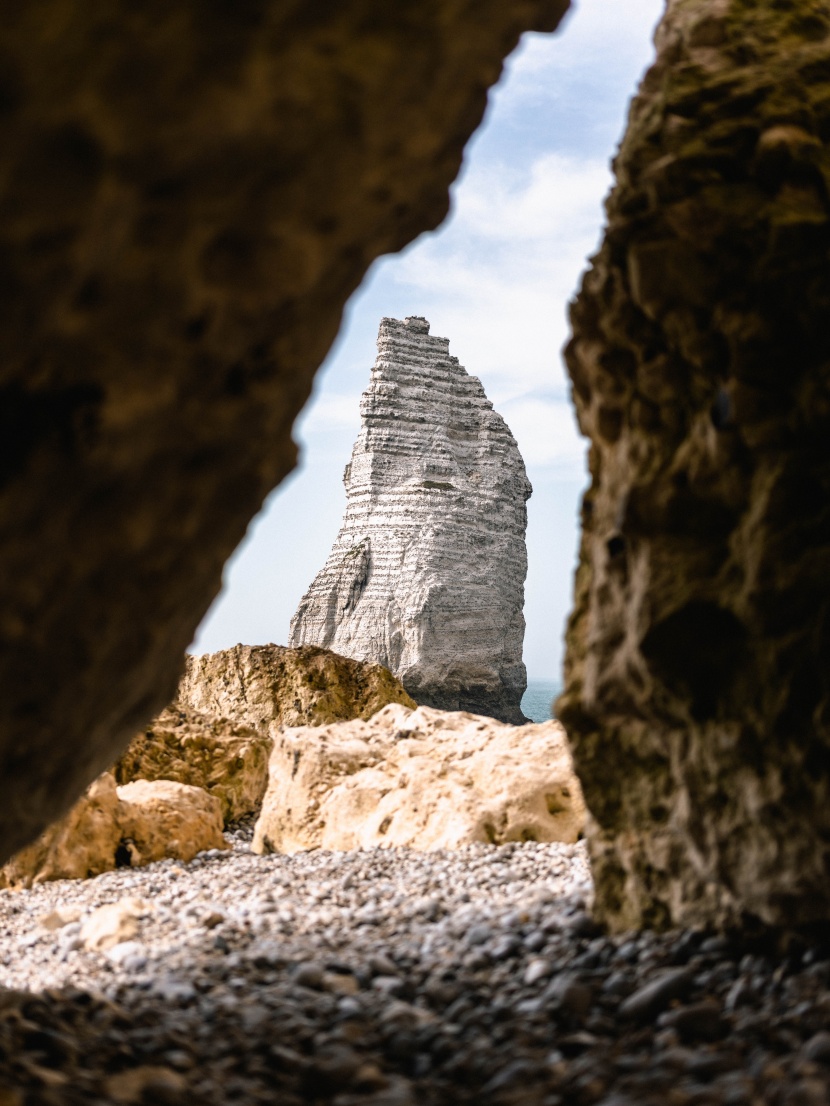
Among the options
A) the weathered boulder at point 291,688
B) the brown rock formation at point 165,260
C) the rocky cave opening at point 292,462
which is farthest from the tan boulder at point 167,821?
the brown rock formation at point 165,260

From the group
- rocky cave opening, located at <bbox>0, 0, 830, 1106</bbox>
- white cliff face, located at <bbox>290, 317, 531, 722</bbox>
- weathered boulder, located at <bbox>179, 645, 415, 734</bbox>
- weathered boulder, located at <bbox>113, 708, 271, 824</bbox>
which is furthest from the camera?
white cliff face, located at <bbox>290, 317, 531, 722</bbox>

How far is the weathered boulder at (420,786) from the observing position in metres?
5.72

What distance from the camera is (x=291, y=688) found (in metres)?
12.1

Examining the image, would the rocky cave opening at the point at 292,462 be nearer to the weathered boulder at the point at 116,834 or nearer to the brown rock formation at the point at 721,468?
the brown rock formation at the point at 721,468

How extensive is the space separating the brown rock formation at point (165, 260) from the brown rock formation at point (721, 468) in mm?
732

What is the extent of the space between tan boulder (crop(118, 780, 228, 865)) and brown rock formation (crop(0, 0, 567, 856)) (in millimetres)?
4411

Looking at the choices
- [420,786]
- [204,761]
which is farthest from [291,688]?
[420,786]

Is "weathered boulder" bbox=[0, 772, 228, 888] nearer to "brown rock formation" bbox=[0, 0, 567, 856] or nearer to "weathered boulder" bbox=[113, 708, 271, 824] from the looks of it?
"weathered boulder" bbox=[113, 708, 271, 824]

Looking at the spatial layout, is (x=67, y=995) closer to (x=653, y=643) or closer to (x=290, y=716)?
(x=653, y=643)

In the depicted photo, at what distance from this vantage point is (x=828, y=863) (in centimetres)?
268

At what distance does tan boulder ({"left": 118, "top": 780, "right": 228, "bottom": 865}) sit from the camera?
7.02 metres

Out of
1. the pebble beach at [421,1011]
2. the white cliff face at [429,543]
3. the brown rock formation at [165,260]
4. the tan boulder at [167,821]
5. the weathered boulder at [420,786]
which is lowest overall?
the pebble beach at [421,1011]

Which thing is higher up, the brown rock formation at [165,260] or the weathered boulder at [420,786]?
the brown rock formation at [165,260]

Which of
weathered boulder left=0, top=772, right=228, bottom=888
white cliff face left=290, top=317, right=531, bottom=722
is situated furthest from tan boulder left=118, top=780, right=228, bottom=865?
white cliff face left=290, top=317, right=531, bottom=722
